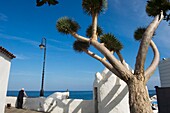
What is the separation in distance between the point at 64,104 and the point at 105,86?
3.38 meters

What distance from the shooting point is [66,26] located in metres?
8.17

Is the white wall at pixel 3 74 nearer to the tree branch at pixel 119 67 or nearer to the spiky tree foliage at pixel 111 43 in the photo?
the tree branch at pixel 119 67

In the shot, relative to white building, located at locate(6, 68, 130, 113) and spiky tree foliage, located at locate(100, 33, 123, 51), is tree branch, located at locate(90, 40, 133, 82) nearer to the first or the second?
spiky tree foliage, located at locate(100, 33, 123, 51)

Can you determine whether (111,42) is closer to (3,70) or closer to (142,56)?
(142,56)

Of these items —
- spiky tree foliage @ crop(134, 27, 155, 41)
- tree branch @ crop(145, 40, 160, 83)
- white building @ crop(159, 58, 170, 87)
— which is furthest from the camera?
white building @ crop(159, 58, 170, 87)

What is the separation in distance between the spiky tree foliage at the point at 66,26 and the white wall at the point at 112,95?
4.05 m

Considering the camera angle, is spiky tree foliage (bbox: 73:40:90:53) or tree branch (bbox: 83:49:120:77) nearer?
tree branch (bbox: 83:49:120:77)

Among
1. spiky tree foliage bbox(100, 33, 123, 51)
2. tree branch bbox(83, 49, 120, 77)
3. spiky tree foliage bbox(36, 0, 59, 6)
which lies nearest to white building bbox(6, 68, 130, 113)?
spiky tree foliage bbox(100, 33, 123, 51)

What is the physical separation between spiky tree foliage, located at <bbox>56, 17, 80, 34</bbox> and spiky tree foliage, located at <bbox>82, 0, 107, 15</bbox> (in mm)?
940

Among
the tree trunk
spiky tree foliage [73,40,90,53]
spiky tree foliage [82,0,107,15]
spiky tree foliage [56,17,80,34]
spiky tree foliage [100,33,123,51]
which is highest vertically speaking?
spiky tree foliage [82,0,107,15]

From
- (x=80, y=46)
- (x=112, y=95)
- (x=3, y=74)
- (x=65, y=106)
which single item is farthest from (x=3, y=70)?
(x=112, y=95)

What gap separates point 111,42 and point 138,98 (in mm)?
4188

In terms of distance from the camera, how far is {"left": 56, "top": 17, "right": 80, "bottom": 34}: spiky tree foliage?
26.8 ft

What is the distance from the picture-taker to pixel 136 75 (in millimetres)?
6008
